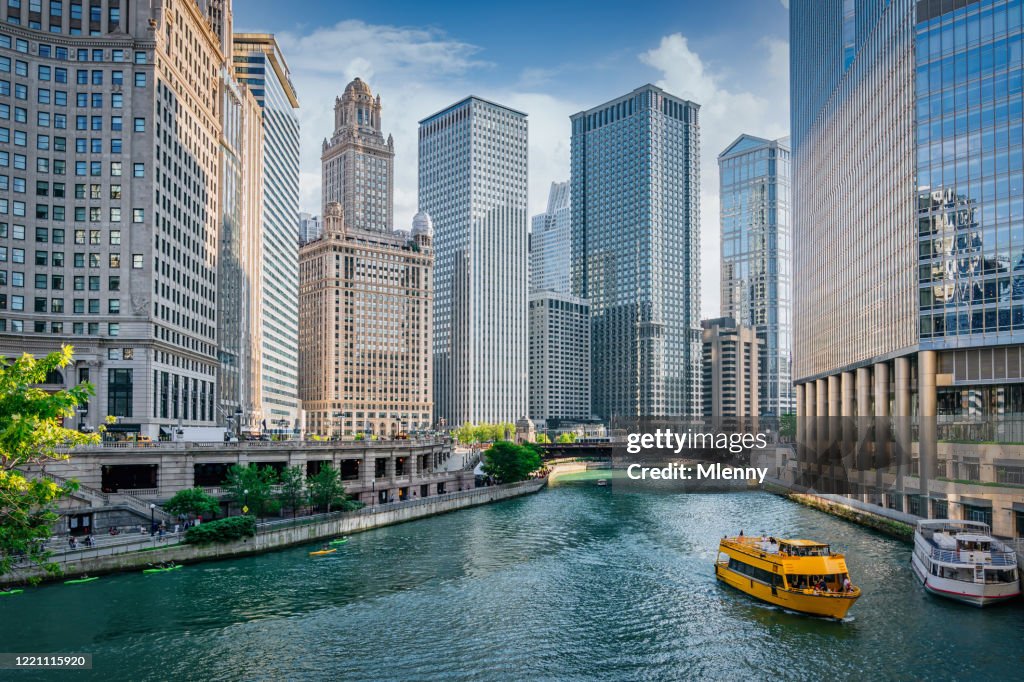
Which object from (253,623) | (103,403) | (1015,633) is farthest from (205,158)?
(1015,633)

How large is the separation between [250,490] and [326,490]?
12232mm

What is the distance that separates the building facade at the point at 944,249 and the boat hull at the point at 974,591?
1841cm

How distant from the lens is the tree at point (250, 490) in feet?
299

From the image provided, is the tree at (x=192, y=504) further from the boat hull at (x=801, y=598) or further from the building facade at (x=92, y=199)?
the boat hull at (x=801, y=598)

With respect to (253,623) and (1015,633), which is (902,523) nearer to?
(1015,633)

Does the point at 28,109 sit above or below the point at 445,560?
above

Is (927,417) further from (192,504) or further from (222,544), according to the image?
(192,504)

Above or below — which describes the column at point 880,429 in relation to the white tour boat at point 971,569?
above

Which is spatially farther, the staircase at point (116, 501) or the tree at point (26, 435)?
the staircase at point (116, 501)

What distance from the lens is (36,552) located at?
32219mm

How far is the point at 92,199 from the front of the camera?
110 meters

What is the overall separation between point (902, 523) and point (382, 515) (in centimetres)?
6204

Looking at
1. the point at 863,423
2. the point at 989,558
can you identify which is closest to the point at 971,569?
the point at 989,558

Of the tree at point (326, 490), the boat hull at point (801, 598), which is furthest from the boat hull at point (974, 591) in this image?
the tree at point (326, 490)
